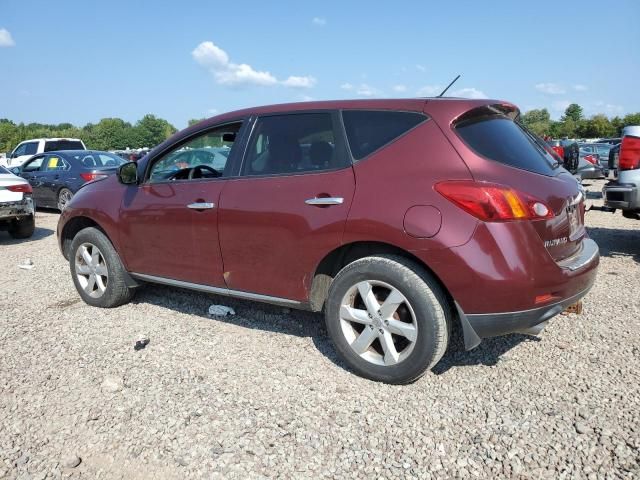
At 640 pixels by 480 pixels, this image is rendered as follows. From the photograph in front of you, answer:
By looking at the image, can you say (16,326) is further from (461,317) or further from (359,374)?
(461,317)

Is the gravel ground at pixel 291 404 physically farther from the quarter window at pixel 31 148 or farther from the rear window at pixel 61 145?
the quarter window at pixel 31 148

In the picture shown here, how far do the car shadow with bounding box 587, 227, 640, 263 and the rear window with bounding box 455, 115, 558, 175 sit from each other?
3759 mm

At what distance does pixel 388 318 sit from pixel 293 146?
1339 millimetres

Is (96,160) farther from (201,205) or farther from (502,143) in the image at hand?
(502,143)

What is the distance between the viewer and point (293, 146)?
11.4 ft

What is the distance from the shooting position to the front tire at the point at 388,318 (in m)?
2.84

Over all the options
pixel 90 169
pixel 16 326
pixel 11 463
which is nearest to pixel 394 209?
pixel 11 463

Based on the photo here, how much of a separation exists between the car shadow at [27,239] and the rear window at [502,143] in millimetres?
8166

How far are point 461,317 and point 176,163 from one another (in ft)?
9.54

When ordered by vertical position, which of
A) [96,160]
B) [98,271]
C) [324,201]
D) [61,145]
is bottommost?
[98,271]

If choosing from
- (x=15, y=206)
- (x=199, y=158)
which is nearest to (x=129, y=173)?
(x=199, y=158)

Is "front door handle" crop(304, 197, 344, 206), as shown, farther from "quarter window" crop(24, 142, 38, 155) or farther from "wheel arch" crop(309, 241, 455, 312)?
"quarter window" crop(24, 142, 38, 155)

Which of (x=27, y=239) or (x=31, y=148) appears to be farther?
(x=31, y=148)

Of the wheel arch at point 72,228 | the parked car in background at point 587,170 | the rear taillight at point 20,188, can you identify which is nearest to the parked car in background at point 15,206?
the rear taillight at point 20,188
